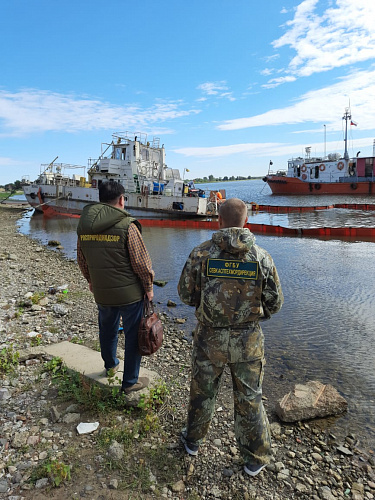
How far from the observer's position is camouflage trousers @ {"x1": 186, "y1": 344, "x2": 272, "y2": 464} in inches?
91.3

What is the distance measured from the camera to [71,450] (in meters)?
2.52

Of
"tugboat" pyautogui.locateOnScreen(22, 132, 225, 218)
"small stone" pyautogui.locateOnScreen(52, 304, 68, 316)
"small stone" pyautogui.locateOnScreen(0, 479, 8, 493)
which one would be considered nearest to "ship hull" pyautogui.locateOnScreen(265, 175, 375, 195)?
"tugboat" pyautogui.locateOnScreen(22, 132, 225, 218)

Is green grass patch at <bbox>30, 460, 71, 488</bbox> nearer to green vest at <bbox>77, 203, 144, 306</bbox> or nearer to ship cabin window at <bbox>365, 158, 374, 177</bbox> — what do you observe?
green vest at <bbox>77, 203, 144, 306</bbox>

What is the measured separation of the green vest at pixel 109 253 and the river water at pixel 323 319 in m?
2.31

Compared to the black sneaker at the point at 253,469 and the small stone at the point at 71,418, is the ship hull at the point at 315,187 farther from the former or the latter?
the small stone at the point at 71,418

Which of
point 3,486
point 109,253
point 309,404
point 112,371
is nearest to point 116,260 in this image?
point 109,253

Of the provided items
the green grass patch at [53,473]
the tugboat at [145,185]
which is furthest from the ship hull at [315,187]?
the green grass patch at [53,473]

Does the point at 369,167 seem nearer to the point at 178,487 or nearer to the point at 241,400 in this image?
the point at 241,400

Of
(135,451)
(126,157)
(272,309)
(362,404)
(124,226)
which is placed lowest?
(362,404)

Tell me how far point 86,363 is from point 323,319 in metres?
4.66

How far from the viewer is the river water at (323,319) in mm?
4153

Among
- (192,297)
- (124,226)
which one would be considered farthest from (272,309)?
(124,226)

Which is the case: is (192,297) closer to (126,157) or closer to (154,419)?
(154,419)

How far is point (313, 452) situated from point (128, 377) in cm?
174
